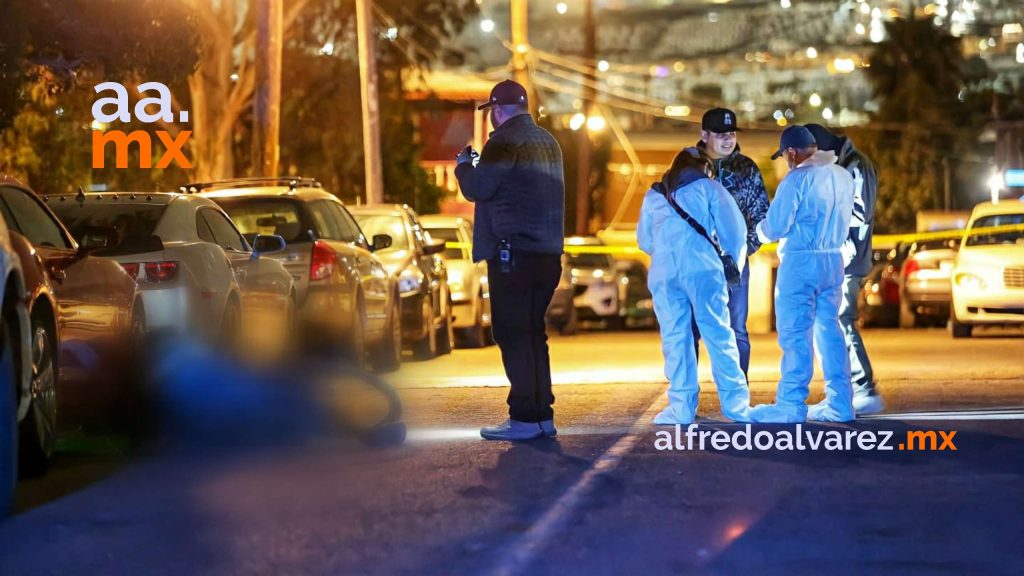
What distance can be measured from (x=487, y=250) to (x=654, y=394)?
3.55 m

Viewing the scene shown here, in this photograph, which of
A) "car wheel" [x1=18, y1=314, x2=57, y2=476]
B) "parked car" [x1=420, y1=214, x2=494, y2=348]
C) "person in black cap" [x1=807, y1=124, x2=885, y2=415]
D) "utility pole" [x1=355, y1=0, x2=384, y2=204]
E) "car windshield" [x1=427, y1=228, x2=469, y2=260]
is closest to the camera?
"car wheel" [x1=18, y1=314, x2=57, y2=476]

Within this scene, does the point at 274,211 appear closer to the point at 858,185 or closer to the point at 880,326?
the point at 858,185

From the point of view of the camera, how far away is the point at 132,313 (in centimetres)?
1121

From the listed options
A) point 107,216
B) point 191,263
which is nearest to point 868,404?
point 191,263

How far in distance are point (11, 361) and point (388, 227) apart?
38.6 feet

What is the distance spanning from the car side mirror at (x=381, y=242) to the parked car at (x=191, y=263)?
8.89 feet

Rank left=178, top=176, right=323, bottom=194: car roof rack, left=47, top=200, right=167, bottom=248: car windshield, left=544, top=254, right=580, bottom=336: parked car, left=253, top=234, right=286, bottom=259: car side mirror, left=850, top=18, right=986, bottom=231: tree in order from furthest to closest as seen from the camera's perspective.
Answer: left=850, top=18, right=986, bottom=231: tree, left=544, top=254, right=580, bottom=336: parked car, left=178, top=176, right=323, bottom=194: car roof rack, left=253, top=234, right=286, bottom=259: car side mirror, left=47, top=200, right=167, bottom=248: car windshield

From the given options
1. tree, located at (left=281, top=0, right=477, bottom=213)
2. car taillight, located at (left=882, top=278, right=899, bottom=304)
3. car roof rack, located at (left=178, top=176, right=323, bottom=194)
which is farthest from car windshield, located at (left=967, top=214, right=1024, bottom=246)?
→ tree, located at (left=281, top=0, right=477, bottom=213)

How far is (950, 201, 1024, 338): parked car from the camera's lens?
2214 cm

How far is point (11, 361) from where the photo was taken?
8.40 m

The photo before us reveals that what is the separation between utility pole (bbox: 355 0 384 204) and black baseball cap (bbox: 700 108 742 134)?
1837 centimetres

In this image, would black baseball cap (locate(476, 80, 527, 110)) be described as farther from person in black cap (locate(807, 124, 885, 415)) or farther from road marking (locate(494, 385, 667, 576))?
person in black cap (locate(807, 124, 885, 415))

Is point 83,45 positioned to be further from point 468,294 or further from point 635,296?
point 635,296

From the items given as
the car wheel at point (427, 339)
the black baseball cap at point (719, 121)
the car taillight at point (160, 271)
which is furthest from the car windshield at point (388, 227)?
the black baseball cap at point (719, 121)
